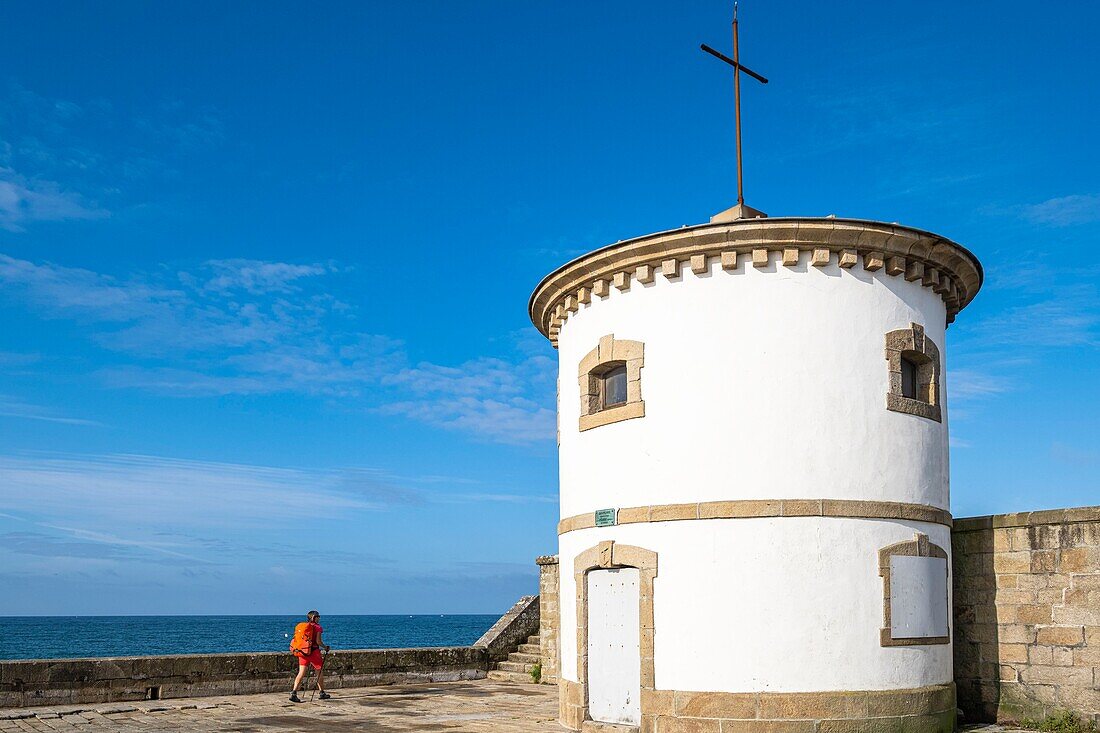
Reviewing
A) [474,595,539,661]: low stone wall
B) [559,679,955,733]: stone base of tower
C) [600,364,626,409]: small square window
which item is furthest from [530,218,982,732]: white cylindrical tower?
[474,595,539,661]: low stone wall

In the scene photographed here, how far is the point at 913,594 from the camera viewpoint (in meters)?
12.8

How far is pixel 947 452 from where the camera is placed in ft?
46.5

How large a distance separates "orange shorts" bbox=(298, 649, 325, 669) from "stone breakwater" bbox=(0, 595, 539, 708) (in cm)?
150

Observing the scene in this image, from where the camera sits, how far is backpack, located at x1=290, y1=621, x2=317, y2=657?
55.0ft

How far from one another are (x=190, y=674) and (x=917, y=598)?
1160 cm

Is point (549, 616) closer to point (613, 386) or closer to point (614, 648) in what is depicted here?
point (614, 648)

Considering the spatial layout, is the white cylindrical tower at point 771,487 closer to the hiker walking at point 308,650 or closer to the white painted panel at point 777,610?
the white painted panel at point 777,610

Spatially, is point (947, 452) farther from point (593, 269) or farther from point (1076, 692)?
point (593, 269)

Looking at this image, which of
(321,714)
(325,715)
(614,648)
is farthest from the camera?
(321,714)

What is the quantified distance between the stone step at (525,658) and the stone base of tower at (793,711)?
27.3 ft

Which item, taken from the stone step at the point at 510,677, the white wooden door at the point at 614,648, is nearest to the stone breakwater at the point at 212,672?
the stone step at the point at 510,677

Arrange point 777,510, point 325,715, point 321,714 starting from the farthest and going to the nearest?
point 321,714 → point 325,715 → point 777,510

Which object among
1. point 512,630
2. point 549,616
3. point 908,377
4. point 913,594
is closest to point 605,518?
point 913,594

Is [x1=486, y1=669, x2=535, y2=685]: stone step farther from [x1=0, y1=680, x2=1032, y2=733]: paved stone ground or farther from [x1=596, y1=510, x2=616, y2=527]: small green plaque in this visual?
[x1=596, y1=510, x2=616, y2=527]: small green plaque
